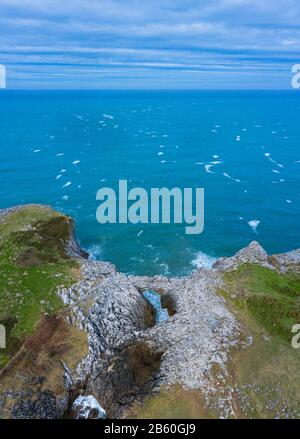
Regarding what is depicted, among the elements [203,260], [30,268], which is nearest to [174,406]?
[30,268]

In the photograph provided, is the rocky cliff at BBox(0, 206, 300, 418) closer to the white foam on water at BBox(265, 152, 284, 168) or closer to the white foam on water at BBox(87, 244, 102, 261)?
the white foam on water at BBox(87, 244, 102, 261)

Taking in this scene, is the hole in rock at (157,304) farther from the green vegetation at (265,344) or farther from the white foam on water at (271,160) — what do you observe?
the white foam on water at (271,160)

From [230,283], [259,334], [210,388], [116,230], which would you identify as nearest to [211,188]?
[116,230]

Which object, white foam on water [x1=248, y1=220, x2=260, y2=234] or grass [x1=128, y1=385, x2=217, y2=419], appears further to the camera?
white foam on water [x1=248, y1=220, x2=260, y2=234]

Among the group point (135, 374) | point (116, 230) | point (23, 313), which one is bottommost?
point (116, 230)

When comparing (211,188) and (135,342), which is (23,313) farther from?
(211,188)
